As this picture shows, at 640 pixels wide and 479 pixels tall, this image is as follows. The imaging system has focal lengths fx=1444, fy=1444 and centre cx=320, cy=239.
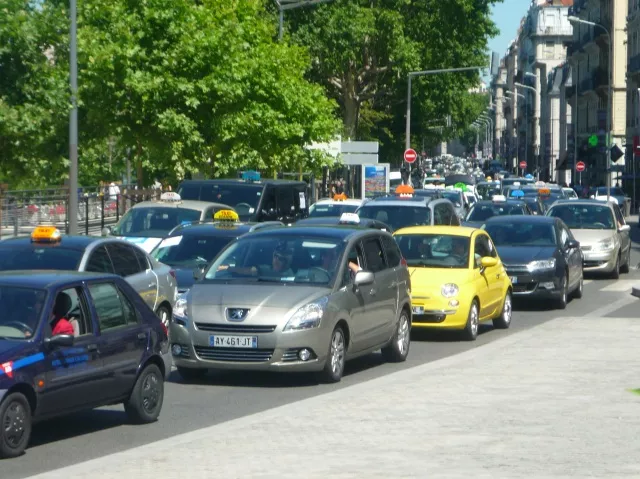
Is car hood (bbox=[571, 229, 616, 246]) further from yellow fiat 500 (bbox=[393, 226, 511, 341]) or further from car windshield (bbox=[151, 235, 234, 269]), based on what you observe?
car windshield (bbox=[151, 235, 234, 269])

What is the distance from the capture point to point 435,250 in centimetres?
1983

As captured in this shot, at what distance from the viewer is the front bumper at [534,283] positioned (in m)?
23.6

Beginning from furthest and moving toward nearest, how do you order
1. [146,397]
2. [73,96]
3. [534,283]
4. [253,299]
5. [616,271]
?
[616,271] → [73,96] → [534,283] → [253,299] → [146,397]

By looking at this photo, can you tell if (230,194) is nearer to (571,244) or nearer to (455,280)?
(571,244)

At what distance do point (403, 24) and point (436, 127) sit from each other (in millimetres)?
20682

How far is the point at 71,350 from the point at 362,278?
4.58 meters

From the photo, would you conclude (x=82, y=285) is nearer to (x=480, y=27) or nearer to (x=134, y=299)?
(x=134, y=299)

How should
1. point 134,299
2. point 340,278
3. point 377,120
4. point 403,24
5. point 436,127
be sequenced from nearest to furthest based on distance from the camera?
point 134,299, point 340,278, point 403,24, point 377,120, point 436,127

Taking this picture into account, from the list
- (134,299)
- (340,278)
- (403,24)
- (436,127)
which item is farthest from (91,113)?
(436,127)

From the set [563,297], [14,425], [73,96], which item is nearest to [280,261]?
[14,425]

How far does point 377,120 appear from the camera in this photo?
77.3 meters

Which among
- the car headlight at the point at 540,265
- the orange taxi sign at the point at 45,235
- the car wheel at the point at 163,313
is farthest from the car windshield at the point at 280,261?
the car headlight at the point at 540,265

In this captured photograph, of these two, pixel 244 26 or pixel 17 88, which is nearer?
pixel 17 88

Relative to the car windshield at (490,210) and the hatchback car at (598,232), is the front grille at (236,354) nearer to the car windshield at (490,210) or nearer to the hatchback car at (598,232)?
the hatchback car at (598,232)
